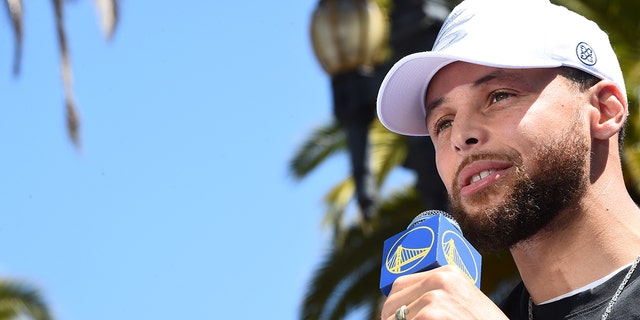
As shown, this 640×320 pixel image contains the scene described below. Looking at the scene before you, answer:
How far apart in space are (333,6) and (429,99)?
25.6 feet

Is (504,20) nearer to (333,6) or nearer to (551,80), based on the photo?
(551,80)

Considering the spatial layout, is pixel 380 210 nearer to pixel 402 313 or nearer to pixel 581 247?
pixel 581 247

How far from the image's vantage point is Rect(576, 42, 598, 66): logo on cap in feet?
11.2

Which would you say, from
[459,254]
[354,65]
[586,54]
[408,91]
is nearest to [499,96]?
[586,54]

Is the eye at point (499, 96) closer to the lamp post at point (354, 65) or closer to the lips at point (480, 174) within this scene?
the lips at point (480, 174)

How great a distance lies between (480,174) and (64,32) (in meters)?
13.3

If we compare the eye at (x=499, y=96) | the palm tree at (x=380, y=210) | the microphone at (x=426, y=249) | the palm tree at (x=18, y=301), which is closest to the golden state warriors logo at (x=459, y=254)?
the microphone at (x=426, y=249)

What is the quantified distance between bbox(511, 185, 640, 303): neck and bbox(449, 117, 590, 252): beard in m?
0.04

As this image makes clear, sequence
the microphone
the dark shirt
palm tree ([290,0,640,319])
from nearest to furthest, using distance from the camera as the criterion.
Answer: the microphone
the dark shirt
palm tree ([290,0,640,319])

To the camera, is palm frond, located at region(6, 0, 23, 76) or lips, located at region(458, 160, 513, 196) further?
palm frond, located at region(6, 0, 23, 76)

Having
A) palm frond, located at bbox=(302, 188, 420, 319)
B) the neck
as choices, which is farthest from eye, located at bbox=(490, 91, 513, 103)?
palm frond, located at bbox=(302, 188, 420, 319)

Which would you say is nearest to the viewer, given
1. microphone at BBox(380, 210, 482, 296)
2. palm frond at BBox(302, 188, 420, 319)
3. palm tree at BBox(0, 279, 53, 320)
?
microphone at BBox(380, 210, 482, 296)

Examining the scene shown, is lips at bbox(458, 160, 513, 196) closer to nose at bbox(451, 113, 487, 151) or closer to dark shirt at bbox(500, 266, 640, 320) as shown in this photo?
nose at bbox(451, 113, 487, 151)

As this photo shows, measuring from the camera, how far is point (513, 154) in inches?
129
